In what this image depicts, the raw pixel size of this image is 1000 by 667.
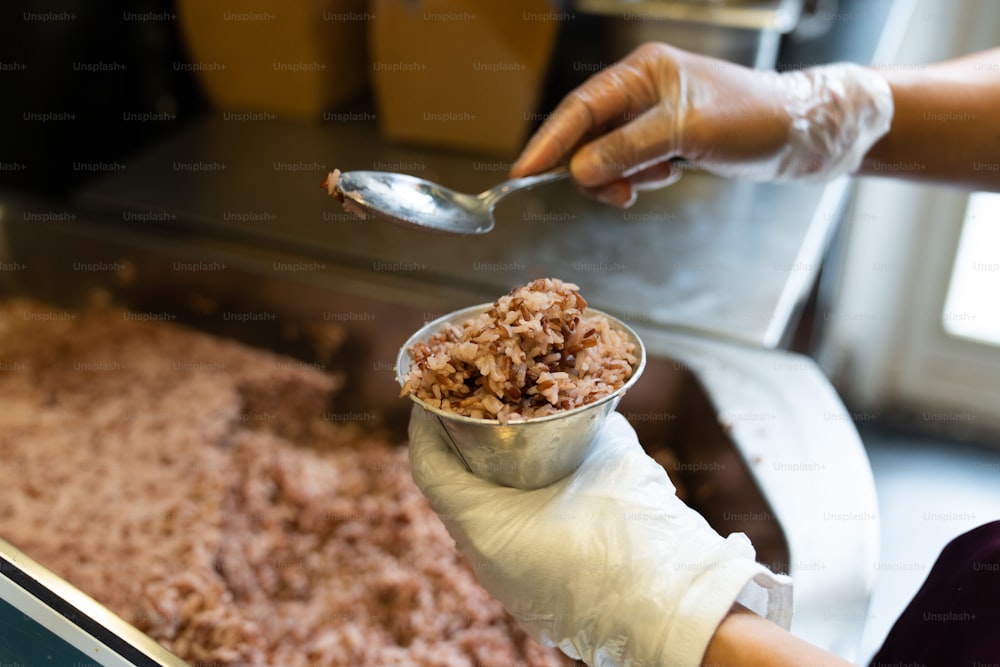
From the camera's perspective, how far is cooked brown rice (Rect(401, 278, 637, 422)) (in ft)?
2.67

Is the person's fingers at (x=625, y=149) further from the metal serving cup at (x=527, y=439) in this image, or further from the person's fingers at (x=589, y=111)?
the metal serving cup at (x=527, y=439)

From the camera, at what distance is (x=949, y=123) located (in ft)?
4.65

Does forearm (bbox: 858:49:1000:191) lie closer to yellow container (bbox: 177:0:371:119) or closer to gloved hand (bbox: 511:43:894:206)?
gloved hand (bbox: 511:43:894:206)

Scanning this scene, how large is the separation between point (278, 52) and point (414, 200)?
1.26m

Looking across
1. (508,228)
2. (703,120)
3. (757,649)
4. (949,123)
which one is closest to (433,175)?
(508,228)

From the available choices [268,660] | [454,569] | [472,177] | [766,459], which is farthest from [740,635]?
[472,177]

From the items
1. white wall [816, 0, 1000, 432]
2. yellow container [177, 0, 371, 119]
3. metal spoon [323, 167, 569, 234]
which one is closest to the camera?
metal spoon [323, 167, 569, 234]

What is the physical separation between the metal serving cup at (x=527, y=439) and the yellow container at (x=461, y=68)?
1.26 m

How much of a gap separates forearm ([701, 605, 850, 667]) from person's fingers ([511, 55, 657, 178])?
782 millimetres

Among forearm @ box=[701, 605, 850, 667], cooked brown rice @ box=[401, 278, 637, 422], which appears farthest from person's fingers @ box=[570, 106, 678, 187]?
forearm @ box=[701, 605, 850, 667]

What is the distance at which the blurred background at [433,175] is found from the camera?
5.95ft

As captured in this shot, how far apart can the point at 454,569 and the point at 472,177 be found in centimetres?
104

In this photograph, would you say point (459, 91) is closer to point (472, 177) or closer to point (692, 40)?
point (472, 177)

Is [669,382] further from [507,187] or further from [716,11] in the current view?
[716,11]
